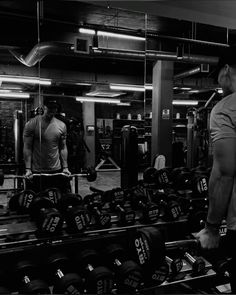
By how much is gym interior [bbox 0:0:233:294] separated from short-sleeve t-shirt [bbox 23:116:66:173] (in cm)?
19

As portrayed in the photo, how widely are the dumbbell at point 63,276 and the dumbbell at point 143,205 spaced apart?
2.36ft

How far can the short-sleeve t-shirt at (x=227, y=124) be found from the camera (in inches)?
49.7

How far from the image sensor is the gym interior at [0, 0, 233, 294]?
196 cm

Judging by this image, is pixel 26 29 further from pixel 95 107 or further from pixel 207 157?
pixel 207 157

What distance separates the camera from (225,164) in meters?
1.26

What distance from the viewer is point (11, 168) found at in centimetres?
356

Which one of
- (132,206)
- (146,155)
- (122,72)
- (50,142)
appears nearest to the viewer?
(132,206)

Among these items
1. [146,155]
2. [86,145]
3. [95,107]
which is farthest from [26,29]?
[146,155]

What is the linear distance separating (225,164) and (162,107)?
4.24 meters

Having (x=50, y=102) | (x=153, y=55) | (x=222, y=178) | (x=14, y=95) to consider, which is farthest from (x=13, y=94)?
(x=222, y=178)

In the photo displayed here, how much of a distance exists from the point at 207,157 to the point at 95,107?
89.2 inches

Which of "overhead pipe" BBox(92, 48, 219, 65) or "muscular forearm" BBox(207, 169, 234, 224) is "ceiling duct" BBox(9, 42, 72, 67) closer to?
"overhead pipe" BBox(92, 48, 219, 65)

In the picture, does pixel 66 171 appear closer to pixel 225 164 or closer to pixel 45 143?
pixel 45 143

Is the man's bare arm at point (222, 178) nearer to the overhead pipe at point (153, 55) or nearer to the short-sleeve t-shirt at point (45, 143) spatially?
the short-sleeve t-shirt at point (45, 143)
